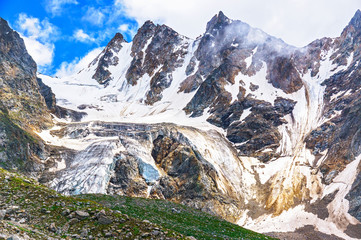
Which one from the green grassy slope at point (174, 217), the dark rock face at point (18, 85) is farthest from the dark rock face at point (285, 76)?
the green grassy slope at point (174, 217)

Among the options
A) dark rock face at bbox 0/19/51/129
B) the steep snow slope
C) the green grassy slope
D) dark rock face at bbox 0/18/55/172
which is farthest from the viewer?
dark rock face at bbox 0/19/51/129

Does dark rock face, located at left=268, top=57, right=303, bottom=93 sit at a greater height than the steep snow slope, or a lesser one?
greater

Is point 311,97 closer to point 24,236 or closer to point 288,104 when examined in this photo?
point 288,104

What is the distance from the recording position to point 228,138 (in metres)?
136

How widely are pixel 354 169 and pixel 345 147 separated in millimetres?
13129

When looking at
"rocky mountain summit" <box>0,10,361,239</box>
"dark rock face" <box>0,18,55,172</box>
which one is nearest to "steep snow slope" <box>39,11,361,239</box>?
"rocky mountain summit" <box>0,10,361,239</box>

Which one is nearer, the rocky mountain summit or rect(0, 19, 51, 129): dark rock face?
the rocky mountain summit

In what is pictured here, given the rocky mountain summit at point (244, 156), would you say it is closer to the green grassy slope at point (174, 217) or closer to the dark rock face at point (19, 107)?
the dark rock face at point (19, 107)

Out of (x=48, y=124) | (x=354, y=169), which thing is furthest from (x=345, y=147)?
(x=48, y=124)

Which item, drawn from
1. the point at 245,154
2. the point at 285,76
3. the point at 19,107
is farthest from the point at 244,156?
the point at 19,107

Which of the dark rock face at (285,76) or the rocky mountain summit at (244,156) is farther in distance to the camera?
the dark rock face at (285,76)

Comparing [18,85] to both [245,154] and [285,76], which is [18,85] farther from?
[285,76]

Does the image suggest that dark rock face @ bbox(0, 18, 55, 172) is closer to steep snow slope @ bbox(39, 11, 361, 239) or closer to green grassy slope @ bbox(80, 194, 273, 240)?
steep snow slope @ bbox(39, 11, 361, 239)

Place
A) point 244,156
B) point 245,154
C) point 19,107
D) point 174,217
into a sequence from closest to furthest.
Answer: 1. point 174,217
2. point 19,107
3. point 244,156
4. point 245,154
